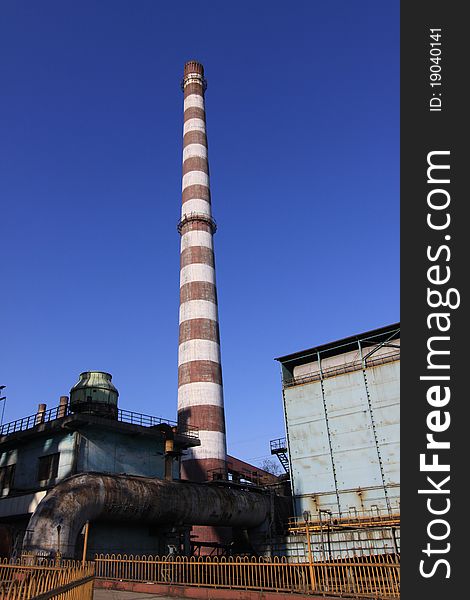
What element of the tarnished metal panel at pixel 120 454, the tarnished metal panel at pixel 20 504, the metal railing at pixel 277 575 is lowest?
the metal railing at pixel 277 575

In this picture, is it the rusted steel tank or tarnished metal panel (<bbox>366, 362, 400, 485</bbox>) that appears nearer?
the rusted steel tank

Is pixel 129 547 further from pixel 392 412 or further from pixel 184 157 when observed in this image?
pixel 184 157

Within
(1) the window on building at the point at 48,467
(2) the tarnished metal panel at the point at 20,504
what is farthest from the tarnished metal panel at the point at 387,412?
(2) the tarnished metal panel at the point at 20,504

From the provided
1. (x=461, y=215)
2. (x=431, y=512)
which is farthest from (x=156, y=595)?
(x=461, y=215)

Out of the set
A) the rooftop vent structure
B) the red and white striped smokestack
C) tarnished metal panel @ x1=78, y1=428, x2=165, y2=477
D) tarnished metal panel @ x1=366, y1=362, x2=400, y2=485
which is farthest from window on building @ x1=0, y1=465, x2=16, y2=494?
tarnished metal panel @ x1=366, y1=362, x2=400, y2=485

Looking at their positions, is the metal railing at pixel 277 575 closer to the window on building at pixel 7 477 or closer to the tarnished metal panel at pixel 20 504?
the tarnished metal panel at pixel 20 504

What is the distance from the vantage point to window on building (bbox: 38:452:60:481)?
24711mm

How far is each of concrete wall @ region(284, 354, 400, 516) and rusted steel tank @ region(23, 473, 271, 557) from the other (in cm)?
339

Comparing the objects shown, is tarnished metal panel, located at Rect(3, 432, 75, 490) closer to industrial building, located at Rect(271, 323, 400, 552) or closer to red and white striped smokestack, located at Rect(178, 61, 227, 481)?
red and white striped smokestack, located at Rect(178, 61, 227, 481)

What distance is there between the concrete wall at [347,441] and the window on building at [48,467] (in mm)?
Result: 13683

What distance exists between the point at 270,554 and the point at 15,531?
12.8 metres

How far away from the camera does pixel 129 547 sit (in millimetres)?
22438

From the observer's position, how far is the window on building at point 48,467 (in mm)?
24711

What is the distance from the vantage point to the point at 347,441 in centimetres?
2841
